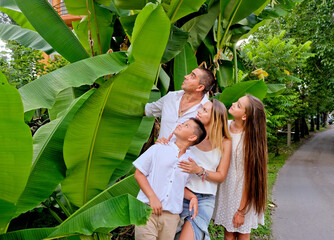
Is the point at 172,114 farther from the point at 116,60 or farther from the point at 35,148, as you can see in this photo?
the point at 35,148

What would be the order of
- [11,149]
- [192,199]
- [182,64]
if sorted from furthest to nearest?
1. [182,64]
2. [192,199]
3. [11,149]

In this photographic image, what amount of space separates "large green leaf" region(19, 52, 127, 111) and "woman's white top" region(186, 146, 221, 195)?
943 mm

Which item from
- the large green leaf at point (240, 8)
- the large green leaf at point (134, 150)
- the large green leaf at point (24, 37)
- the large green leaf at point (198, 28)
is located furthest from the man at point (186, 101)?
the large green leaf at point (24, 37)

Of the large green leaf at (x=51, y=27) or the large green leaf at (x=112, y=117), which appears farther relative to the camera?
the large green leaf at (x=51, y=27)

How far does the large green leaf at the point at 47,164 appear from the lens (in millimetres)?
2143

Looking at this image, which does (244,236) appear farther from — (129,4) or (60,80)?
(129,4)

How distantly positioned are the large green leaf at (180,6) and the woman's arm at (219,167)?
1520mm

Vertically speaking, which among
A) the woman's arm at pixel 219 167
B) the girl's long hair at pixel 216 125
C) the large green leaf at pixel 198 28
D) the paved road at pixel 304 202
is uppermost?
the large green leaf at pixel 198 28

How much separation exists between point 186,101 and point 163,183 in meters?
0.89

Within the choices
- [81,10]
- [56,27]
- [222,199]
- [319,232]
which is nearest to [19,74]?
[81,10]

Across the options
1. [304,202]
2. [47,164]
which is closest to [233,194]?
[47,164]

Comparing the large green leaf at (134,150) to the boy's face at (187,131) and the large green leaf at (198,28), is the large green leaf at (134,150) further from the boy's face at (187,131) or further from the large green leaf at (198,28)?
the large green leaf at (198,28)

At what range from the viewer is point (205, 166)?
2.39 metres

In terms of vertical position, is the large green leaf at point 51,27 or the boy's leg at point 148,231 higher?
the large green leaf at point 51,27
